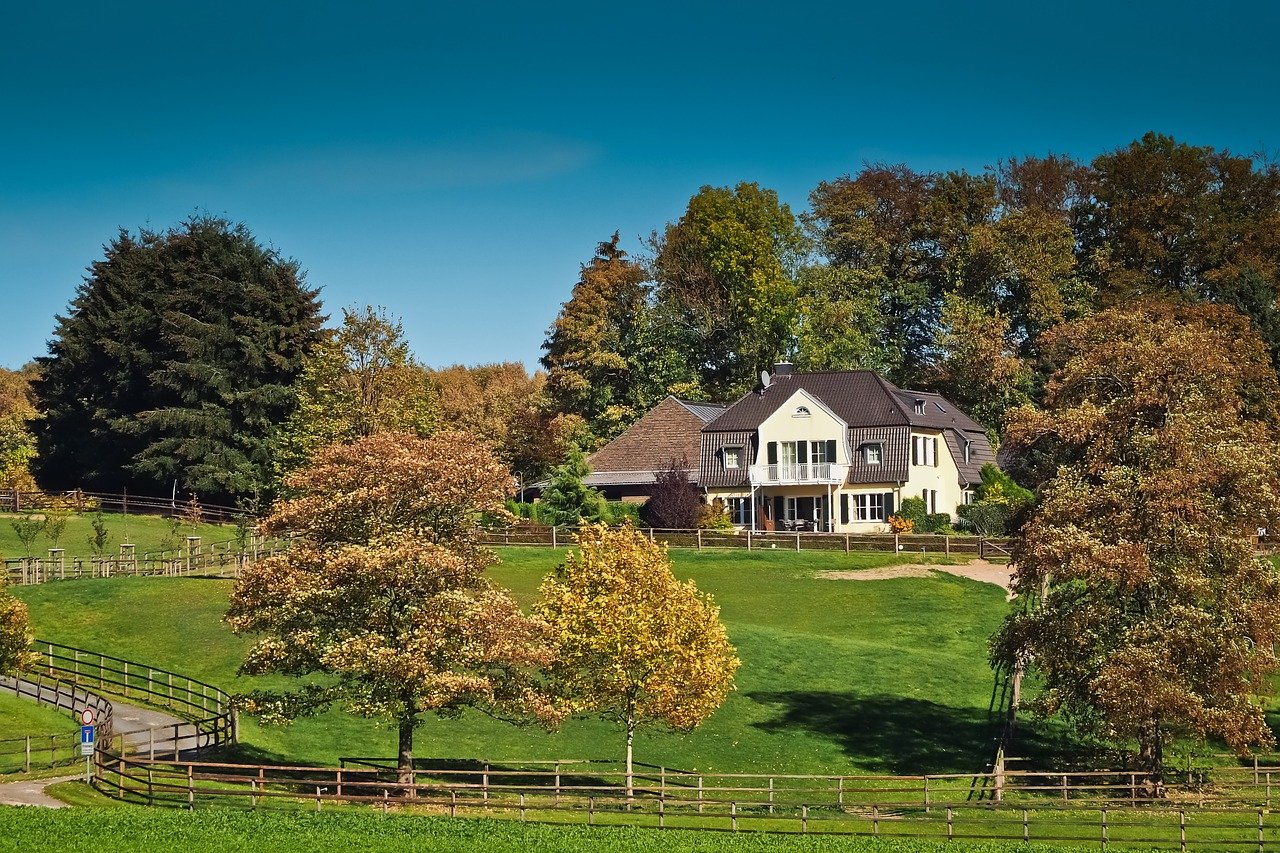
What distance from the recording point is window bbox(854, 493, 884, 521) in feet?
264

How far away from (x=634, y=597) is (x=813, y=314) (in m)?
59.2

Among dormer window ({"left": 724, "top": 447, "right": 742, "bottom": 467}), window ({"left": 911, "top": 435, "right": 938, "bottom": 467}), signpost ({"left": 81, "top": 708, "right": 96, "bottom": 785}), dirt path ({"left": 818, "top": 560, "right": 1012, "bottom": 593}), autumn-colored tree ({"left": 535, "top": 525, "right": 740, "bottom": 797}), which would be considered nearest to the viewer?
signpost ({"left": 81, "top": 708, "right": 96, "bottom": 785})

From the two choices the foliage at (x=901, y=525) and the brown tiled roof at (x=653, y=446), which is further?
the brown tiled roof at (x=653, y=446)

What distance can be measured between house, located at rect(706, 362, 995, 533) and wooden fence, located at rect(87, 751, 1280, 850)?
4264 centimetres

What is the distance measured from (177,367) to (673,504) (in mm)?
27159

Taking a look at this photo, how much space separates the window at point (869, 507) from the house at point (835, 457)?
2.1 inches

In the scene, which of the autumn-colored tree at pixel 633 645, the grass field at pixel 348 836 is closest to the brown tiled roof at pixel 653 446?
the autumn-colored tree at pixel 633 645

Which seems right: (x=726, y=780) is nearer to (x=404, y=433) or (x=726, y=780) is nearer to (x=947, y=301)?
(x=404, y=433)

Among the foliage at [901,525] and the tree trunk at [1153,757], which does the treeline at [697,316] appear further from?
the tree trunk at [1153,757]

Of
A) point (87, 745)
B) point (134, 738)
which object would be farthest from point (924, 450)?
point (87, 745)

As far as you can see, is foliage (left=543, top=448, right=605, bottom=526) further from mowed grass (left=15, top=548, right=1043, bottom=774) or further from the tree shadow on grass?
the tree shadow on grass

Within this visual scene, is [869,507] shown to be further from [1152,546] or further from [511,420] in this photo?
[1152,546]

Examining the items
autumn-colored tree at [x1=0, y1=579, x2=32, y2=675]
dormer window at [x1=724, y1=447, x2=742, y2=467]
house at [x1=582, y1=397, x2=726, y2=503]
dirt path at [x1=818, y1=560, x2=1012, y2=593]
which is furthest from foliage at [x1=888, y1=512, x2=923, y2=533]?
autumn-colored tree at [x1=0, y1=579, x2=32, y2=675]

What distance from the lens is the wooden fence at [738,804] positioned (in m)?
33.3
